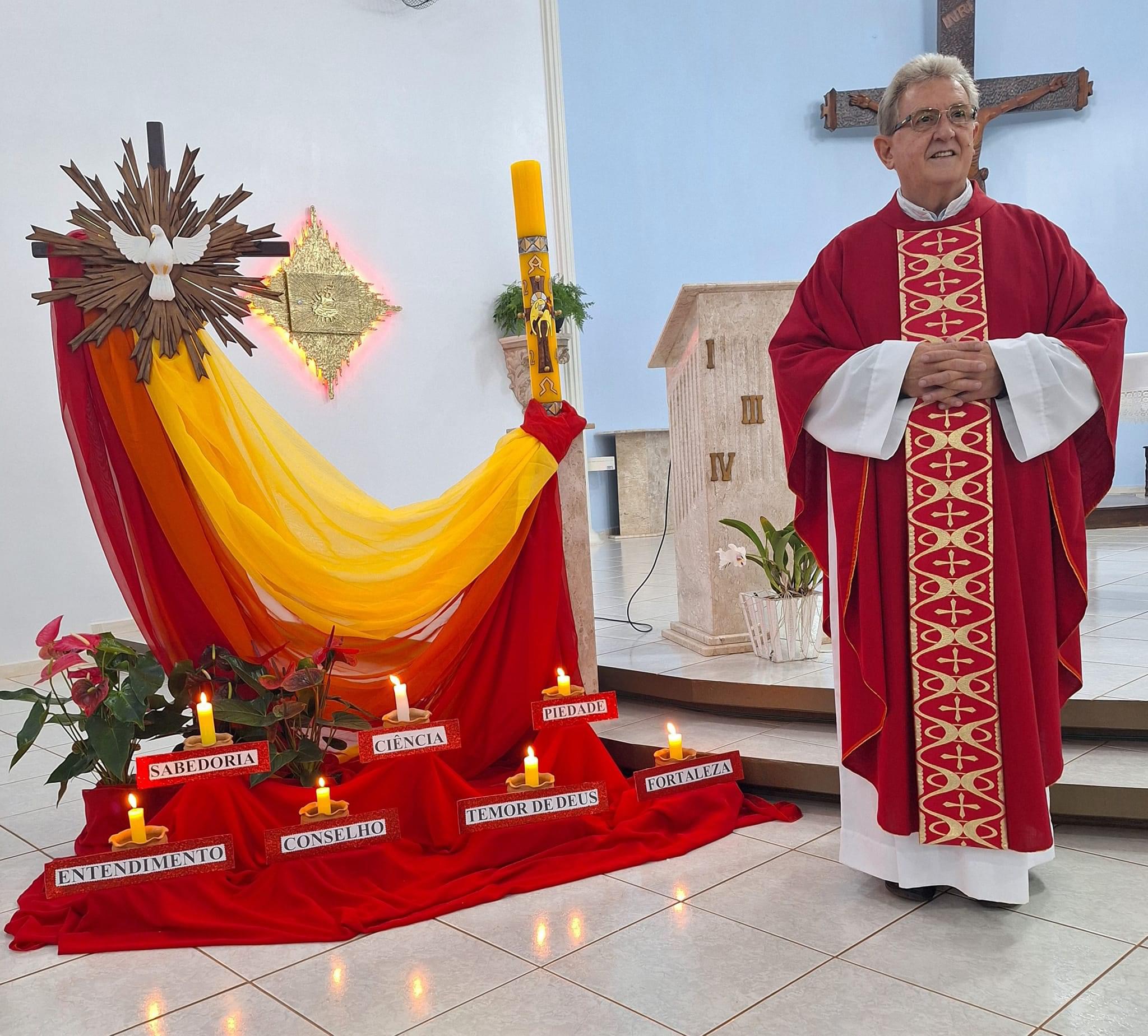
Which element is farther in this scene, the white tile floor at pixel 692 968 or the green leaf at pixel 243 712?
the green leaf at pixel 243 712

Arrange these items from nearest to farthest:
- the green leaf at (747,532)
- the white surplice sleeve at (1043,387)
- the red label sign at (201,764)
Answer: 1. the white surplice sleeve at (1043,387)
2. the red label sign at (201,764)
3. the green leaf at (747,532)

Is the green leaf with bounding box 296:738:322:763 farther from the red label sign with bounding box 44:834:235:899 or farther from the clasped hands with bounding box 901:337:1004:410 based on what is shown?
the clasped hands with bounding box 901:337:1004:410

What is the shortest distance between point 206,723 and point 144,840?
30cm

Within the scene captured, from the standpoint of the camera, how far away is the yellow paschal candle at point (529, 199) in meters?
3.05

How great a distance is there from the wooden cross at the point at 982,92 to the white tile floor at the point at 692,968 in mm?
7070

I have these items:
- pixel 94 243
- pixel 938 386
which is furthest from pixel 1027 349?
pixel 94 243

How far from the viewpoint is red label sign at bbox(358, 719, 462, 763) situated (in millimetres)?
2705

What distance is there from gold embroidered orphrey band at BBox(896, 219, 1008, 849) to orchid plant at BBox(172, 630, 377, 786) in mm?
1446

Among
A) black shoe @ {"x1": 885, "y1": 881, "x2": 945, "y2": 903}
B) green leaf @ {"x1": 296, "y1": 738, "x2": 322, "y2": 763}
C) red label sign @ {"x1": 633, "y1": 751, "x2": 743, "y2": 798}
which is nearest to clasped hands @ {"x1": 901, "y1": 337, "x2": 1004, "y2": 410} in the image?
black shoe @ {"x1": 885, "y1": 881, "x2": 945, "y2": 903}

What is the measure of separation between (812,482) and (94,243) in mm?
1900

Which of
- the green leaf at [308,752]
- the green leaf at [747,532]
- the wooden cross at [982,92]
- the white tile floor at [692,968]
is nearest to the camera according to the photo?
the white tile floor at [692,968]

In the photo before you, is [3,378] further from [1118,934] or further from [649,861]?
[1118,934]

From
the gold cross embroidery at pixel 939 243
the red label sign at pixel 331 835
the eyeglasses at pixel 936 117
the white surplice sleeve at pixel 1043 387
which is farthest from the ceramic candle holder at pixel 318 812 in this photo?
the eyeglasses at pixel 936 117

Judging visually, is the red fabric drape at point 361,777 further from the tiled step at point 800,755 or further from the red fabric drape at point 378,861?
the tiled step at point 800,755
